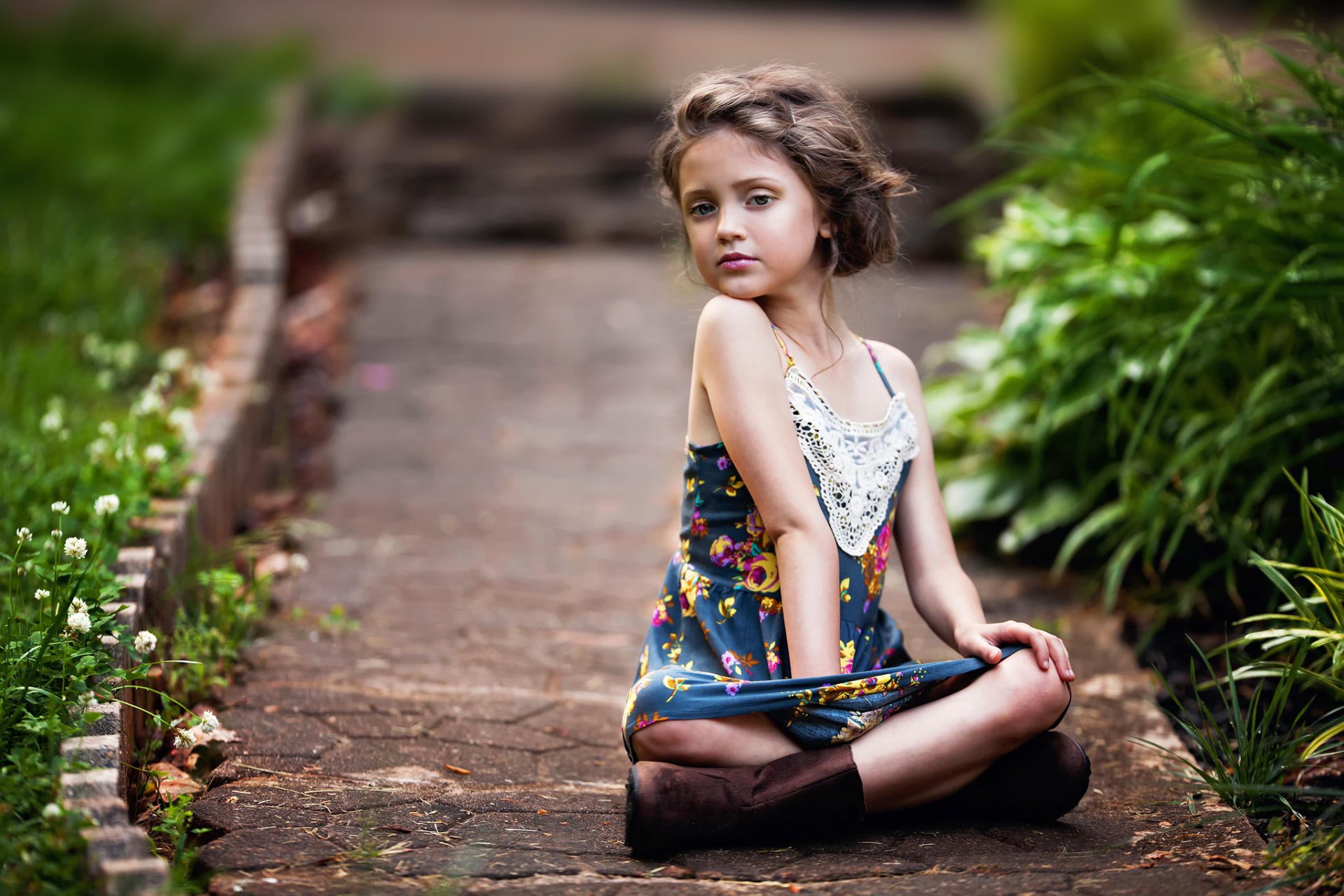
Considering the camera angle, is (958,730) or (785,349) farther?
(785,349)

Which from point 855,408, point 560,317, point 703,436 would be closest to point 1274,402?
point 855,408

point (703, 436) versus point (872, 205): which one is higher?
point (872, 205)

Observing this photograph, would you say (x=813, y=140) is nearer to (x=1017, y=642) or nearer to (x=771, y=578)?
(x=771, y=578)

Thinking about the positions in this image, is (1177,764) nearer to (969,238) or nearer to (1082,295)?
(1082,295)

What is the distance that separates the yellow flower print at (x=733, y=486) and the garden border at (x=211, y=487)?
981mm

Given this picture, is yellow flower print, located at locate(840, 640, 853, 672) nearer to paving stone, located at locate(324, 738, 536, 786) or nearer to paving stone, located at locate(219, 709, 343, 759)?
paving stone, located at locate(324, 738, 536, 786)

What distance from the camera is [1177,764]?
7.66 feet

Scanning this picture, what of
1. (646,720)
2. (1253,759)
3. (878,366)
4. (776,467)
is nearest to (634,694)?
(646,720)

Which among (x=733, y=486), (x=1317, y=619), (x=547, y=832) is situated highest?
(x=733, y=486)

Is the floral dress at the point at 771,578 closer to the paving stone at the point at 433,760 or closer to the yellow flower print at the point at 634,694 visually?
the yellow flower print at the point at 634,694

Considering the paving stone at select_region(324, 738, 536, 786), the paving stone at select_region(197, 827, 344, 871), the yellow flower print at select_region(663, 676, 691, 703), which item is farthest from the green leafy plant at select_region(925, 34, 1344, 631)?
the paving stone at select_region(197, 827, 344, 871)

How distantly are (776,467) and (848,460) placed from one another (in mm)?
177

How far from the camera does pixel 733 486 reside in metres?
2.15

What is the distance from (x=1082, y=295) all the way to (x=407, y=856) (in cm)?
234
